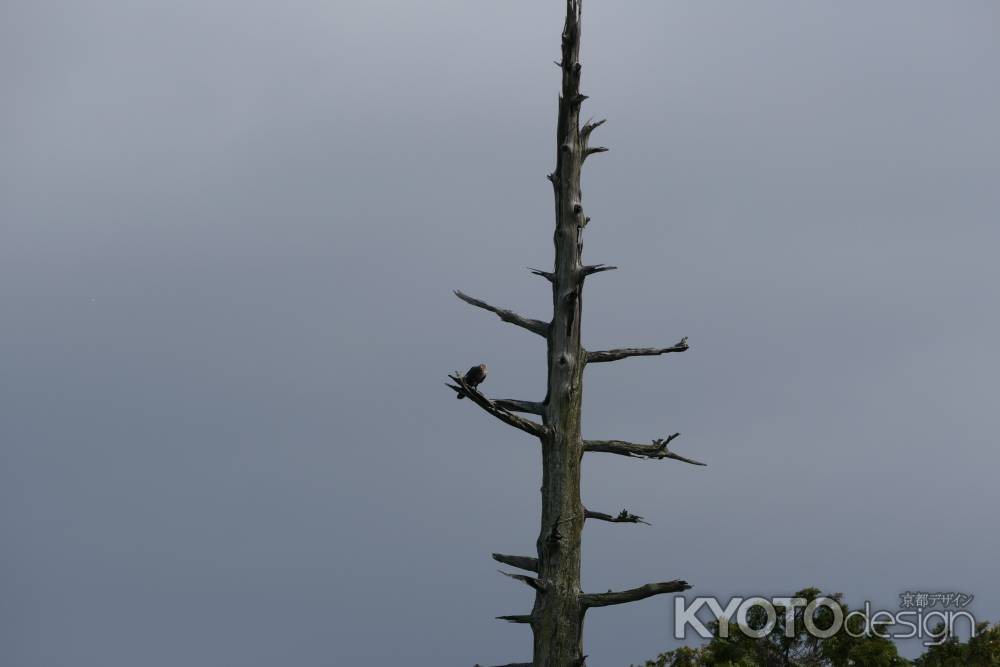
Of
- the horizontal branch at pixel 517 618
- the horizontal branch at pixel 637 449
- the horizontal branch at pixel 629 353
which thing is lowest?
the horizontal branch at pixel 517 618

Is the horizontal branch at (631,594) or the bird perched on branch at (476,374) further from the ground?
the bird perched on branch at (476,374)

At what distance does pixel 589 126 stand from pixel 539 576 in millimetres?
6148

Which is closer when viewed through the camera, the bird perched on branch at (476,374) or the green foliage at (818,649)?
the bird perched on branch at (476,374)

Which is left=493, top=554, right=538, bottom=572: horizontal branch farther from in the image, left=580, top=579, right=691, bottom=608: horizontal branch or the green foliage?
the green foliage

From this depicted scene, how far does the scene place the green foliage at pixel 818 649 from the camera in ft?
69.2

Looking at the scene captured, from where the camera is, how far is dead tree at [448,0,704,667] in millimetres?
15023

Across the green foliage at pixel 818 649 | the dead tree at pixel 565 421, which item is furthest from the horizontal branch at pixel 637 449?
the green foliage at pixel 818 649

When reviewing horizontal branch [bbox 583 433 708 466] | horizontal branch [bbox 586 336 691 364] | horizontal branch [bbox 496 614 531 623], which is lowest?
horizontal branch [bbox 496 614 531 623]

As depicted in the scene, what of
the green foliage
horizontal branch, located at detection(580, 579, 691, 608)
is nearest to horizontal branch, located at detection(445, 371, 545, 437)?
horizontal branch, located at detection(580, 579, 691, 608)

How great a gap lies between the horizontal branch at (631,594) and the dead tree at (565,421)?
0.04ft

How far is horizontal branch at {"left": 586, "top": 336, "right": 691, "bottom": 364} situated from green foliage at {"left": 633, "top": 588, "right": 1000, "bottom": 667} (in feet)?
23.3

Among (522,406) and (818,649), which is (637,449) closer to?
(522,406)

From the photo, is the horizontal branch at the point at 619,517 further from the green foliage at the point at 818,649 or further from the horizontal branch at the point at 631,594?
the green foliage at the point at 818,649

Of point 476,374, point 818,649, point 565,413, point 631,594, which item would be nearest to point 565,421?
point 565,413
